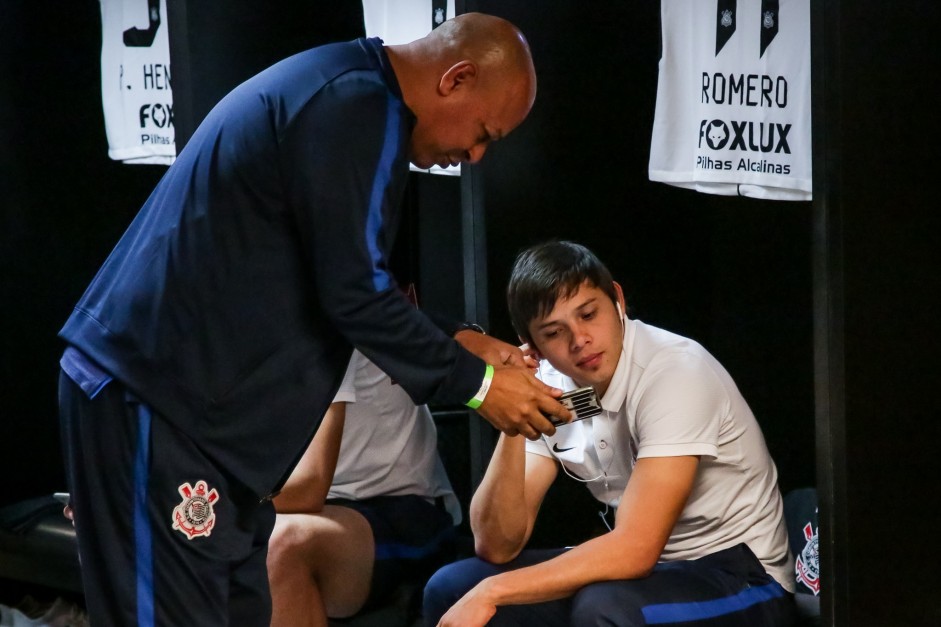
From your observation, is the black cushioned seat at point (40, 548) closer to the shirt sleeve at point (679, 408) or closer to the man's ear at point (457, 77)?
the shirt sleeve at point (679, 408)

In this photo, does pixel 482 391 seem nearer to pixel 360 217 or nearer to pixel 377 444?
pixel 360 217

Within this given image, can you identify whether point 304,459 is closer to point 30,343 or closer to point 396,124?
point 396,124

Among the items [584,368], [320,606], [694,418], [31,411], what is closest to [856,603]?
[694,418]

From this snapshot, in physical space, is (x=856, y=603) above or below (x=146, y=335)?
below

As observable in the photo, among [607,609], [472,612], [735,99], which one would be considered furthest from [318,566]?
[735,99]

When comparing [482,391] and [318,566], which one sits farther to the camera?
[318,566]

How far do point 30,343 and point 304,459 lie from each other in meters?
1.72

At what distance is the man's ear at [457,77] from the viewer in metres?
1.83

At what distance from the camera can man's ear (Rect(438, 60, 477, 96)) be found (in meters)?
1.83

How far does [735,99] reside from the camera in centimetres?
261

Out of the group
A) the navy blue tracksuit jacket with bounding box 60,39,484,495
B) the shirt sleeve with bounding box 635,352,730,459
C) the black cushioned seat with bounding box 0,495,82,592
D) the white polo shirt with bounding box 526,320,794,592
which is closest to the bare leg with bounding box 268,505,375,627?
the white polo shirt with bounding box 526,320,794,592

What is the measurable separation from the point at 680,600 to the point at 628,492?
21 centimetres

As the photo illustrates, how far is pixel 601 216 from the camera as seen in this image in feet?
9.74

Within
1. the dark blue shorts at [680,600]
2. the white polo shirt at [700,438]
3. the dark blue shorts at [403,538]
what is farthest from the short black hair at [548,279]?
the dark blue shorts at [403,538]
